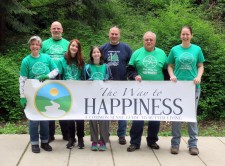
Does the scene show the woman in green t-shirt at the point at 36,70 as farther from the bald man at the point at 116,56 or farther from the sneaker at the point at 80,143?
the bald man at the point at 116,56

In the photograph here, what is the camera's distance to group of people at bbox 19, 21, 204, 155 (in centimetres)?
617

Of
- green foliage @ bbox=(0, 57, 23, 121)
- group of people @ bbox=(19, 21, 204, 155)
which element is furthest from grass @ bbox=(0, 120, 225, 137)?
group of people @ bbox=(19, 21, 204, 155)

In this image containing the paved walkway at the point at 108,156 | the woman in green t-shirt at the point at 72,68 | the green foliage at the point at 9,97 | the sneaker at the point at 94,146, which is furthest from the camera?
the green foliage at the point at 9,97

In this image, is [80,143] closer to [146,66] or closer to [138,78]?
[138,78]

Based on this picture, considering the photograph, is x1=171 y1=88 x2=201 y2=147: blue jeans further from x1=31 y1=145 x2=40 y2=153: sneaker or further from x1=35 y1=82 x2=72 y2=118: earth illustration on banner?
x1=31 y1=145 x2=40 y2=153: sneaker

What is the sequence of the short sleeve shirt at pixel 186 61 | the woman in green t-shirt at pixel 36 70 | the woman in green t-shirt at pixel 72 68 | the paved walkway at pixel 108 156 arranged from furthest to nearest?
1. the woman in green t-shirt at pixel 72 68
2. the woman in green t-shirt at pixel 36 70
3. the short sleeve shirt at pixel 186 61
4. the paved walkway at pixel 108 156

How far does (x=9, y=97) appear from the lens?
8.66 metres

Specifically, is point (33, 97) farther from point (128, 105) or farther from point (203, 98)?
point (203, 98)

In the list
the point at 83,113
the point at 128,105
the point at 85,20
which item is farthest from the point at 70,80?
the point at 85,20

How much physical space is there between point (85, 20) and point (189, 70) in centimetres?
732

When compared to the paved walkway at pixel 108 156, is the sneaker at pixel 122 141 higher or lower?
higher

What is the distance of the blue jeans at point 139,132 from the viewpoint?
255 inches

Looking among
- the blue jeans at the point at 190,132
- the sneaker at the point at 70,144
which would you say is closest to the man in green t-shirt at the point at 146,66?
the blue jeans at the point at 190,132

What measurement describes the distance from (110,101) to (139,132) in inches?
29.1
